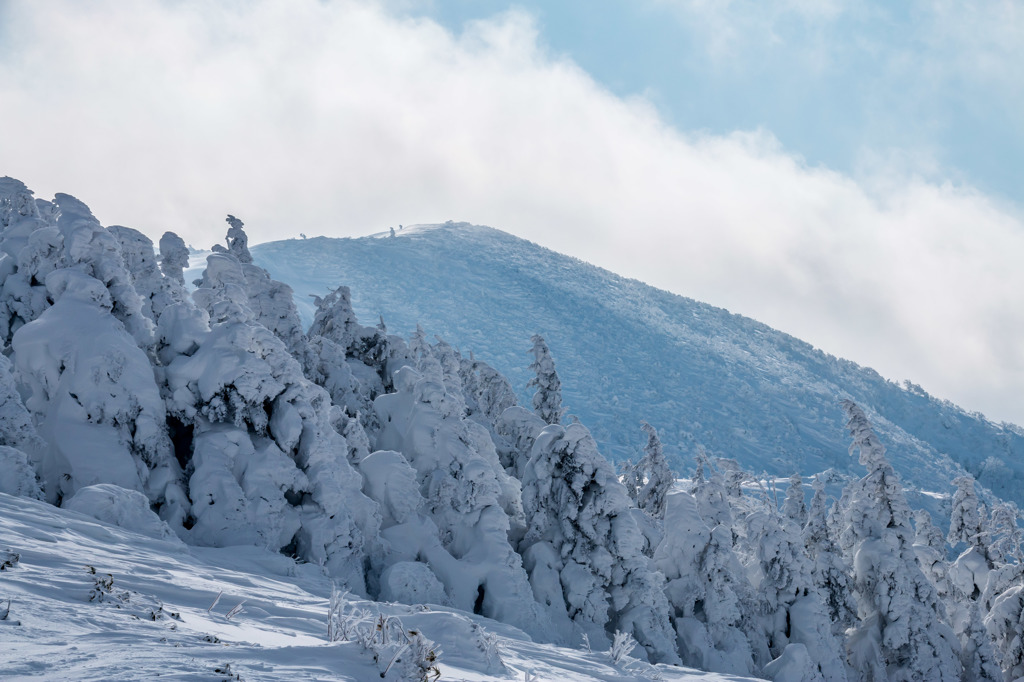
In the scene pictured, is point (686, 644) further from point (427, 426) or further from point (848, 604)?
point (427, 426)

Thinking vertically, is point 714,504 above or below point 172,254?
below

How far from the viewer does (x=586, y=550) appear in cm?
2531

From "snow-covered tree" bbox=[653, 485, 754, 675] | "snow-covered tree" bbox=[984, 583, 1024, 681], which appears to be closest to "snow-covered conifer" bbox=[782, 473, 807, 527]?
"snow-covered tree" bbox=[984, 583, 1024, 681]

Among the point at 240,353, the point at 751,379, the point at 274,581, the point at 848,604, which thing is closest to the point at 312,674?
the point at 274,581

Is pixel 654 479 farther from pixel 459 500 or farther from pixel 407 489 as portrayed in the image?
pixel 407 489

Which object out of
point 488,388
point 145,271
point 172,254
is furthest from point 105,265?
point 488,388

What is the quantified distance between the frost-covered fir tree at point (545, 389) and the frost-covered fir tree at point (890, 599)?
545 inches

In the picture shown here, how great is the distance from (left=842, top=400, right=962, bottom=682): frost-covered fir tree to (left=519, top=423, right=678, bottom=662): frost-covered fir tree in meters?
11.2

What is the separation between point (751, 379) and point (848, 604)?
167619 mm

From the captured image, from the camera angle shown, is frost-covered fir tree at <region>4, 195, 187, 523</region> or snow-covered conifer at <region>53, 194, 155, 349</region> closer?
frost-covered fir tree at <region>4, 195, 187, 523</region>

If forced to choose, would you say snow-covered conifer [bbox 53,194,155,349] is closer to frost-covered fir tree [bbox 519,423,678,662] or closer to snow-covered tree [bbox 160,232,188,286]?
snow-covered tree [bbox 160,232,188,286]

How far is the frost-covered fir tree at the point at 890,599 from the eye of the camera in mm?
29656

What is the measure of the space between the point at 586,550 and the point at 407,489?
6505mm

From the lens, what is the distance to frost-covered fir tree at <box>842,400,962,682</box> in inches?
1168
